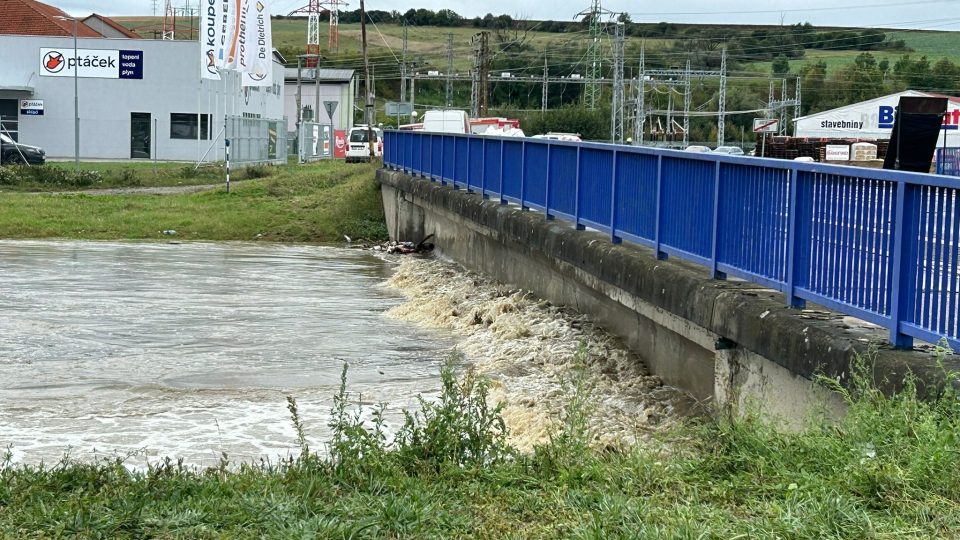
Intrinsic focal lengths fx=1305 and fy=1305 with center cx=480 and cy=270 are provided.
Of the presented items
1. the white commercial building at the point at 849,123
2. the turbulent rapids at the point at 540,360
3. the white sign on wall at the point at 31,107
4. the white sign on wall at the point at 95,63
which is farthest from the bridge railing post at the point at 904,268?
the white sign on wall at the point at 31,107

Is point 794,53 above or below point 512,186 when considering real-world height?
above

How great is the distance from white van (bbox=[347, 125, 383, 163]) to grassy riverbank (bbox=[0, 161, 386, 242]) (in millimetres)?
22201

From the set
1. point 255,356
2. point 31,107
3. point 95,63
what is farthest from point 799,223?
point 31,107

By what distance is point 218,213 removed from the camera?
106 ft

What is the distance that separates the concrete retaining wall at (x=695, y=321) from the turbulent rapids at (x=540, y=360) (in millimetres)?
214

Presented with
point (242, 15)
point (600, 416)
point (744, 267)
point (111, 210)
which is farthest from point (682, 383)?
point (242, 15)

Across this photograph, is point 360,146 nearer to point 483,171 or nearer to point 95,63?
point 95,63

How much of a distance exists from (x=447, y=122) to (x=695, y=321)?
128 feet

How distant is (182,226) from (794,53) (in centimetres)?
12434

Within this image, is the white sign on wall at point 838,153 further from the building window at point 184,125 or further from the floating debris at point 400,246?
the building window at point 184,125

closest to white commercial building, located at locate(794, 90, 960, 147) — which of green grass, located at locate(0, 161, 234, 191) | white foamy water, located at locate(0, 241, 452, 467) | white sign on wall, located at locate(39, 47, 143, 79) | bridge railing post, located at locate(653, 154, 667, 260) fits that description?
green grass, located at locate(0, 161, 234, 191)

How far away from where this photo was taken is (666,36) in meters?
175

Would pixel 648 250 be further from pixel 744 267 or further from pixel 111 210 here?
pixel 111 210

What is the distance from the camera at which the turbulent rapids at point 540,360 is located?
10.3 m
